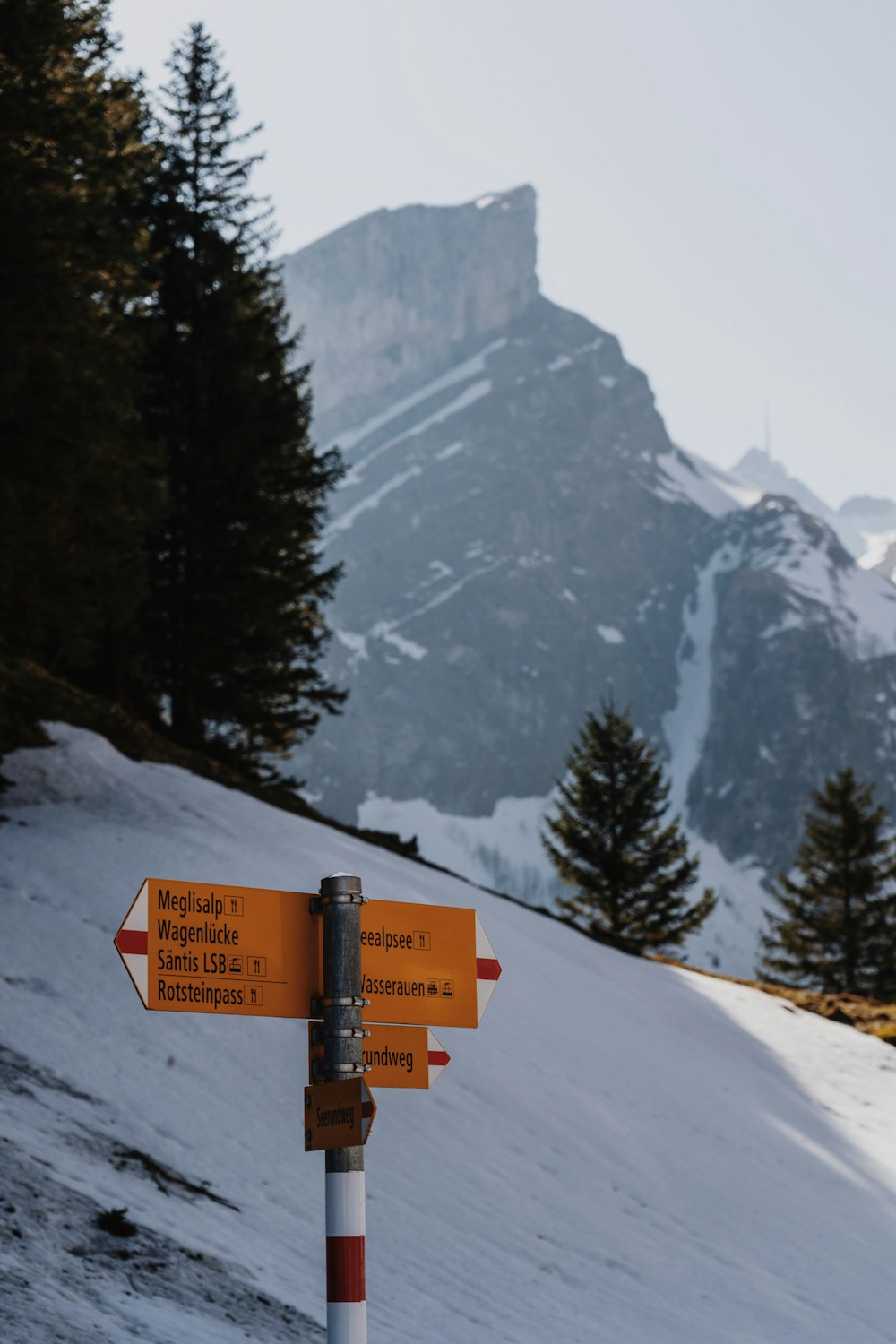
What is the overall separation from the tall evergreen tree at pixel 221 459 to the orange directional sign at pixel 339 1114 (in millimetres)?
17748

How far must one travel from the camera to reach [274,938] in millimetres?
4121

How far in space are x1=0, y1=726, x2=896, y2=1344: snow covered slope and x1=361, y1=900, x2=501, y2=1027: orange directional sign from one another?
2.31 m

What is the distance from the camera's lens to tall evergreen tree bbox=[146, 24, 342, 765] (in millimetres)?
22703

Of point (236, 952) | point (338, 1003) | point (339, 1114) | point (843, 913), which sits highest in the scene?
point (236, 952)

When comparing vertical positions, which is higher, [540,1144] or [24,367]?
[24,367]

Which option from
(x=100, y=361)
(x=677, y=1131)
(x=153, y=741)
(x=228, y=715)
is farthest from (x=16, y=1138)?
(x=228, y=715)

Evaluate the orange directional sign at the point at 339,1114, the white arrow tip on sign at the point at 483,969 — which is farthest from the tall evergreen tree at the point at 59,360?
the orange directional sign at the point at 339,1114

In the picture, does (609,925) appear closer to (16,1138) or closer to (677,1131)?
(677,1131)

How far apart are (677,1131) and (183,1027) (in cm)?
555

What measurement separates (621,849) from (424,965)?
35633mm

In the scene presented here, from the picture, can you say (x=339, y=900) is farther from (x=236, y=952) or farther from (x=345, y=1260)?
(x=345, y=1260)

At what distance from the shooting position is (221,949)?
162 inches

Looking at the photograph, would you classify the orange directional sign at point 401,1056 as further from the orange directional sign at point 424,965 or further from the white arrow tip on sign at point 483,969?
the white arrow tip on sign at point 483,969

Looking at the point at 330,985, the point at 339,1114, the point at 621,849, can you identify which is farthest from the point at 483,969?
the point at 621,849
